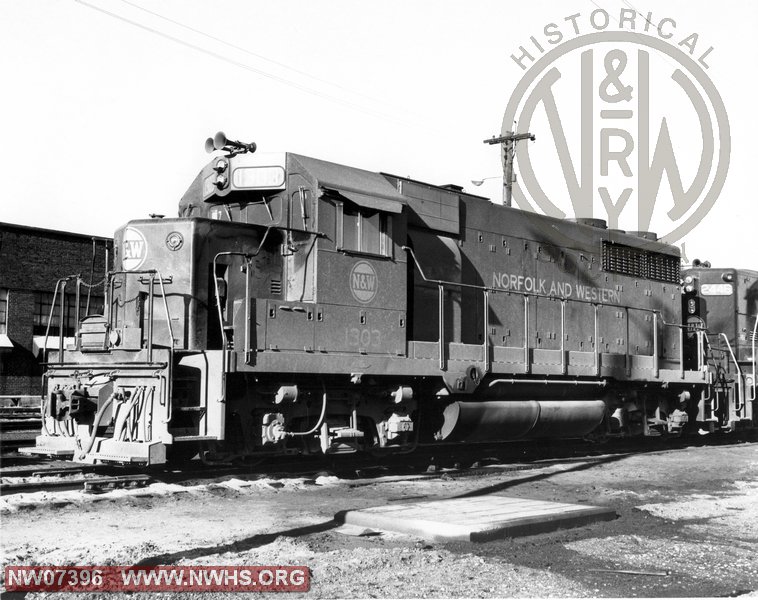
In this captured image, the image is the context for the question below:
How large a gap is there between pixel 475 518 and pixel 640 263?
1080cm

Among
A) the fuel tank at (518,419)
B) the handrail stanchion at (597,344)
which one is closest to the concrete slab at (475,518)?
the fuel tank at (518,419)

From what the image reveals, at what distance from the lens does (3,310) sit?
29.1 metres

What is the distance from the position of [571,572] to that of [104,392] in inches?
235

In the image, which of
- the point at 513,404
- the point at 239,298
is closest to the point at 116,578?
the point at 239,298

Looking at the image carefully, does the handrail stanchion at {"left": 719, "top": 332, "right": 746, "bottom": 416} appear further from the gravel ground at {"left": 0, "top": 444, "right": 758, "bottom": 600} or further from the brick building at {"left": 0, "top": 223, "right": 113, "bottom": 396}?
the brick building at {"left": 0, "top": 223, "right": 113, "bottom": 396}

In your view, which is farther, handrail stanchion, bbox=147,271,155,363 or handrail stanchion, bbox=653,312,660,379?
handrail stanchion, bbox=653,312,660,379

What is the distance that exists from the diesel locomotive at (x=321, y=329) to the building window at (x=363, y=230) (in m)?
0.02

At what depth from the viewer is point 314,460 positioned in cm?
1262

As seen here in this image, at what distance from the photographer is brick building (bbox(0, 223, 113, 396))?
95.3ft

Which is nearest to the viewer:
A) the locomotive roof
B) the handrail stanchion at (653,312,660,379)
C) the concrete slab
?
the concrete slab

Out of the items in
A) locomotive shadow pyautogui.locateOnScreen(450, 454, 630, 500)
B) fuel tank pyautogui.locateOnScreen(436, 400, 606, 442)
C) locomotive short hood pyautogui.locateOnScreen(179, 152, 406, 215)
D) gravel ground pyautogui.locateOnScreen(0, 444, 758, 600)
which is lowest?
locomotive shadow pyautogui.locateOnScreen(450, 454, 630, 500)

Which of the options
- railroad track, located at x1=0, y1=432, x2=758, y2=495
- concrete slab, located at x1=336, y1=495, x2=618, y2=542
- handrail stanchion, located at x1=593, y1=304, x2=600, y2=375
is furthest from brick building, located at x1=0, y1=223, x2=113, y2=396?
concrete slab, located at x1=336, y1=495, x2=618, y2=542

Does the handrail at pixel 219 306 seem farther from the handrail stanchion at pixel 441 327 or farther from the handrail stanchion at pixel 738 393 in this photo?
the handrail stanchion at pixel 738 393

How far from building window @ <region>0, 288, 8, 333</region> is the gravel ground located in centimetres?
2237
